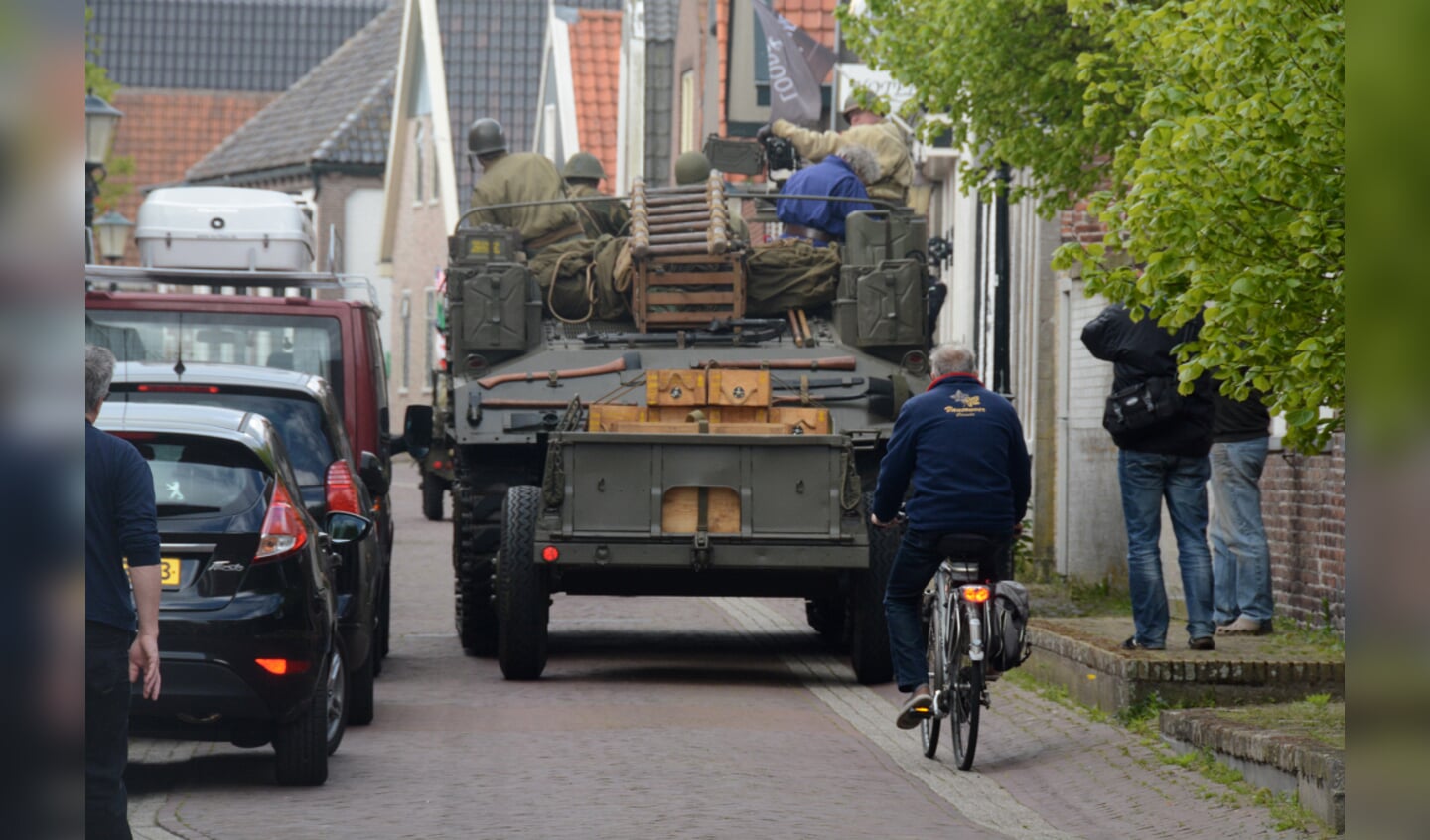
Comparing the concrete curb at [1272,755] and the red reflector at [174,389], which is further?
the red reflector at [174,389]

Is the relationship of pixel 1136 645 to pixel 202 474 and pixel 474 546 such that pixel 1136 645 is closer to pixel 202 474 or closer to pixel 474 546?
pixel 474 546

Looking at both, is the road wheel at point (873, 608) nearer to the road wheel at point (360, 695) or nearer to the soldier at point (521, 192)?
the road wheel at point (360, 695)

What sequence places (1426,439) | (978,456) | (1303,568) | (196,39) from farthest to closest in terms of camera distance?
(196,39) → (1303,568) → (978,456) → (1426,439)

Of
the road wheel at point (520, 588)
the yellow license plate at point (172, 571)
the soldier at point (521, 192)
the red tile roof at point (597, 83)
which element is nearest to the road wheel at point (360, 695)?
the road wheel at point (520, 588)

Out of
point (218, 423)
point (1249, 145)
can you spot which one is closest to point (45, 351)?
point (1249, 145)

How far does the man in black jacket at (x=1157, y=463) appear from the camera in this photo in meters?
10.3

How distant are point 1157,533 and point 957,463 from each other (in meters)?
1.94

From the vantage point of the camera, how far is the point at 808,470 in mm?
11492

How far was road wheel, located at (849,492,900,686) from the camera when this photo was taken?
11.7m

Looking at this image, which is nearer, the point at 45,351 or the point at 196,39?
the point at 45,351

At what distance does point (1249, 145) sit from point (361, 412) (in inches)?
279

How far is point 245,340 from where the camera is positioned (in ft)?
42.0

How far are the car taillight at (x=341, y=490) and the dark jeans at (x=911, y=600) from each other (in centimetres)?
276

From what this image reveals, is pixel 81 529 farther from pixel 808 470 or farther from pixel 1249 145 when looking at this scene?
pixel 808 470
